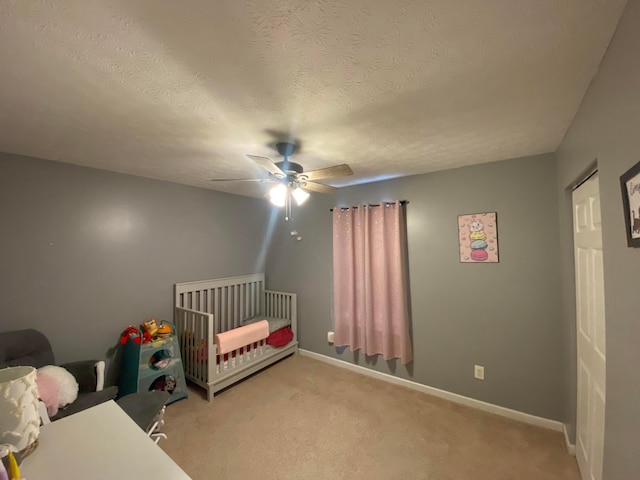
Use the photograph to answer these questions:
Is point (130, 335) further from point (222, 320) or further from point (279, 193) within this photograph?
point (279, 193)

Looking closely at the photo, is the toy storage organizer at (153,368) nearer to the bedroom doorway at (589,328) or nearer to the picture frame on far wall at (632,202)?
the bedroom doorway at (589,328)

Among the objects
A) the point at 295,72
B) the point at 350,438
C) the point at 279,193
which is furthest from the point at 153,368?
the point at 295,72

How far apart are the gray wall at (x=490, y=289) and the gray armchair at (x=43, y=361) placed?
8.23ft

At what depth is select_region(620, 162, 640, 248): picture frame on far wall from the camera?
0.84 m

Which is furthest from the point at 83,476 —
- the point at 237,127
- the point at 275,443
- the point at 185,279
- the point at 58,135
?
the point at 185,279

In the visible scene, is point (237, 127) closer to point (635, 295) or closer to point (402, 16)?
point (402, 16)

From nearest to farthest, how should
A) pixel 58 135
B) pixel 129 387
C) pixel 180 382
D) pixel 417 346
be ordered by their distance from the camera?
pixel 58 135
pixel 129 387
pixel 180 382
pixel 417 346

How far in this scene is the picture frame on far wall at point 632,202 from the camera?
844 millimetres

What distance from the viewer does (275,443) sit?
205cm

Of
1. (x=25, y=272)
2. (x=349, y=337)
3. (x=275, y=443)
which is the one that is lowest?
(x=275, y=443)

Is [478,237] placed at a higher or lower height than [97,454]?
higher

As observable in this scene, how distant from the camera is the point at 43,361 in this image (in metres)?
2.08

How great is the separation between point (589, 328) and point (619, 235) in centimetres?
95

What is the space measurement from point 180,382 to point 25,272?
5.36ft
